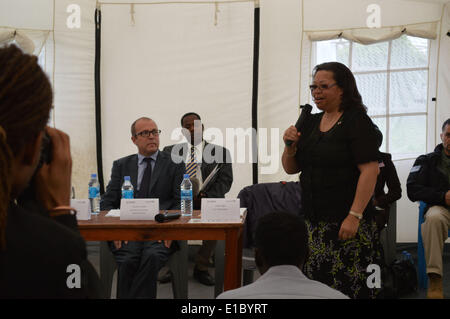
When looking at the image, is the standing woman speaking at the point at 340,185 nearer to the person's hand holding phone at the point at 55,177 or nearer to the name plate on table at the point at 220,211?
the name plate on table at the point at 220,211

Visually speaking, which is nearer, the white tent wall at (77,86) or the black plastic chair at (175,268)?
the black plastic chair at (175,268)

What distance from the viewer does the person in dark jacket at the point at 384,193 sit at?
3152mm

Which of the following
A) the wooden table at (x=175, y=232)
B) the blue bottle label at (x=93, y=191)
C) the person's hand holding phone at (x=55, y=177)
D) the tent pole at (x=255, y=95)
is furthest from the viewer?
the tent pole at (x=255, y=95)

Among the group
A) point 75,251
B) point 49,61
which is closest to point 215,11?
point 49,61

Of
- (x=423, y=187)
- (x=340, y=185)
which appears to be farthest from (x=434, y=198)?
(x=340, y=185)

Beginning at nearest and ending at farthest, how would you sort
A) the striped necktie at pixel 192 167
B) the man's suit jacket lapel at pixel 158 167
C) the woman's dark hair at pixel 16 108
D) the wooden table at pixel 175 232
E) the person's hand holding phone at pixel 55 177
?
the woman's dark hair at pixel 16 108, the person's hand holding phone at pixel 55 177, the wooden table at pixel 175 232, the man's suit jacket lapel at pixel 158 167, the striped necktie at pixel 192 167

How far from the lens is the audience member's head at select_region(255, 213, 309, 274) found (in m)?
1.21

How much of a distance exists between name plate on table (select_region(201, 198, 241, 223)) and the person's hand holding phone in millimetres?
1501

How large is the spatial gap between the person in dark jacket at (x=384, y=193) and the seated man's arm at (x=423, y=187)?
160 mm

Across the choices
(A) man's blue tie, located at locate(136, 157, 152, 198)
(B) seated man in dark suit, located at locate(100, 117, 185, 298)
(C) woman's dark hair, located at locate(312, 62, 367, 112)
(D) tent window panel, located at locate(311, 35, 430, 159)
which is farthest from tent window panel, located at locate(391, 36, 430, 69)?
(C) woman's dark hair, located at locate(312, 62, 367, 112)

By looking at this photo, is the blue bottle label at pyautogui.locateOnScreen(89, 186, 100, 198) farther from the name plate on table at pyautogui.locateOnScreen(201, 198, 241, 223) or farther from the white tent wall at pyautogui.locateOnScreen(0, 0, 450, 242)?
the white tent wall at pyautogui.locateOnScreen(0, 0, 450, 242)

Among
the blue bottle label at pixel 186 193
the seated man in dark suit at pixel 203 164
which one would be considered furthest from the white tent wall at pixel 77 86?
the blue bottle label at pixel 186 193

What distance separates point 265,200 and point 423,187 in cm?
122

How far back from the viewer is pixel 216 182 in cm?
364
